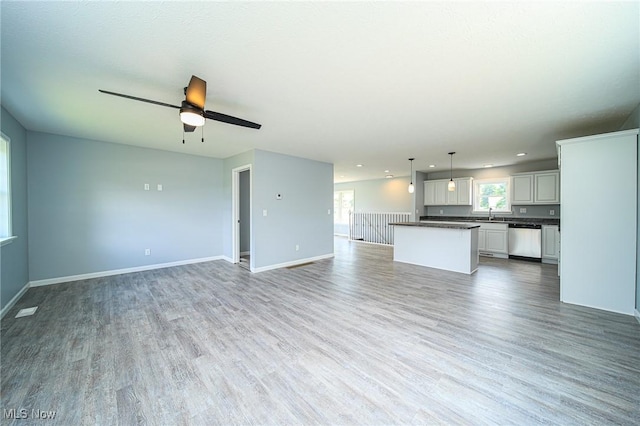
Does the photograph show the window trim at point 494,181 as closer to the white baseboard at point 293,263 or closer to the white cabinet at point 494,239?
the white cabinet at point 494,239

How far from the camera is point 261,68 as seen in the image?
7.12 feet

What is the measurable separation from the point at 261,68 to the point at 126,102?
1916mm

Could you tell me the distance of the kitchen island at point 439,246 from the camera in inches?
194

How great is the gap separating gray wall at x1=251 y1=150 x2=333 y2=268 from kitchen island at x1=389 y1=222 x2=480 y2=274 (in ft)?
6.32

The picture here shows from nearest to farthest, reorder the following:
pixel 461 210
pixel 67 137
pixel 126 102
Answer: pixel 126 102
pixel 67 137
pixel 461 210

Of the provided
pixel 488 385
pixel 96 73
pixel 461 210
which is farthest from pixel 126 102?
pixel 461 210

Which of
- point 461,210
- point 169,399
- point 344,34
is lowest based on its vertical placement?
point 169,399

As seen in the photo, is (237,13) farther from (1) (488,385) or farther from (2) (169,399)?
(1) (488,385)

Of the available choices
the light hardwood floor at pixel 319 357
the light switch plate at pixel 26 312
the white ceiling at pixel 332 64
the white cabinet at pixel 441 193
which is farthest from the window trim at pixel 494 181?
the light switch plate at pixel 26 312

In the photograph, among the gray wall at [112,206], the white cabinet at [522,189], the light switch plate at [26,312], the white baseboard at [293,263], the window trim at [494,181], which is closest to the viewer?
the light switch plate at [26,312]

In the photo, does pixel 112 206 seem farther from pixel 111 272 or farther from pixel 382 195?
pixel 382 195

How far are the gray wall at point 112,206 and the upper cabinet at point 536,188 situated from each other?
7.83m

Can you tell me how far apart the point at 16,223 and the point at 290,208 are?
4.31 meters

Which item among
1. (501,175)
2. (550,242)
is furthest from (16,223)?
(501,175)
